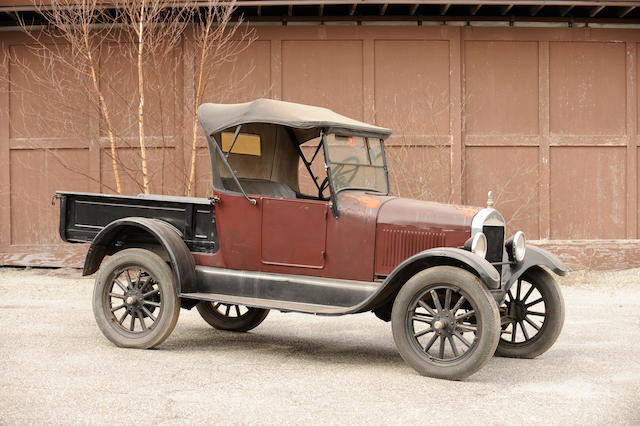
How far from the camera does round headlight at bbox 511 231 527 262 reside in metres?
6.04

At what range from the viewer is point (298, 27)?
490 inches

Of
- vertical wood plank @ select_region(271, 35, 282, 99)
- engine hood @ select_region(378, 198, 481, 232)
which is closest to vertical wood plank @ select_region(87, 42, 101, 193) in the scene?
vertical wood plank @ select_region(271, 35, 282, 99)

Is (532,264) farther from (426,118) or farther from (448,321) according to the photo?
(426,118)

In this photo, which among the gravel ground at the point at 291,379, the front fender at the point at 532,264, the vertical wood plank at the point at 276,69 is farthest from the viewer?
the vertical wood plank at the point at 276,69

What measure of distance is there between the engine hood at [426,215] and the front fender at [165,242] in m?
1.64

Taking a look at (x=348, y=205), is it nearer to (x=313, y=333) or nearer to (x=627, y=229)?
(x=313, y=333)

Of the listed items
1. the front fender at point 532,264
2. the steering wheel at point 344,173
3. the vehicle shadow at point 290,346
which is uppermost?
the steering wheel at point 344,173

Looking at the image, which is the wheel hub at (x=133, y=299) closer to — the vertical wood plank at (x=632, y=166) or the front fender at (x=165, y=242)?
the front fender at (x=165, y=242)

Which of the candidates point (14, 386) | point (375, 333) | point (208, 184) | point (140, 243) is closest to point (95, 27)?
point (208, 184)

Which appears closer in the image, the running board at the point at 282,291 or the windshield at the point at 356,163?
the running board at the point at 282,291

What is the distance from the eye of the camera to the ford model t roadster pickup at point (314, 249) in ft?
18.0

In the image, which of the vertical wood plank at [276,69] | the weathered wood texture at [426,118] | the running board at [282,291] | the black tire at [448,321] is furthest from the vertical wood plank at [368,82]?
the black tire at [448,321]

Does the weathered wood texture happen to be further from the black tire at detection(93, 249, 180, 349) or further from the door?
the door

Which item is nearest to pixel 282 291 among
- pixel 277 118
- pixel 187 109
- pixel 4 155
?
pixel 277 118
